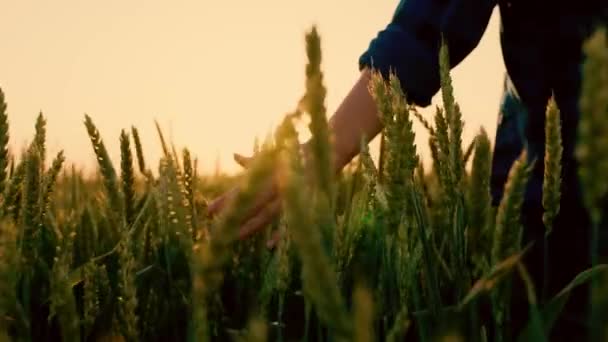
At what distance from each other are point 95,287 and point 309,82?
0.50 metres

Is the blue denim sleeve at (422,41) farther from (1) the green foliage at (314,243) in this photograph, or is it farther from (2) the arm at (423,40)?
(1) the green foliage at (314,243)

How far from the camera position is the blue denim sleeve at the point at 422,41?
5.36ft

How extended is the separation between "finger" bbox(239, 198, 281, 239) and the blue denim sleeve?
45 centimetres

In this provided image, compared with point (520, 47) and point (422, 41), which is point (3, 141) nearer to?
point (422, 41)

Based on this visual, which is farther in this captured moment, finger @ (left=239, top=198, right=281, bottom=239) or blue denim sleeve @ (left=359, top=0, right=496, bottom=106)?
blue denim sleeve @ (left=359, top=0, right=496, bottom=106)

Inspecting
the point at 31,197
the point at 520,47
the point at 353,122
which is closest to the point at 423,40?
the point at 520,47

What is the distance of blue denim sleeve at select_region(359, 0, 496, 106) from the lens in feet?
5.36

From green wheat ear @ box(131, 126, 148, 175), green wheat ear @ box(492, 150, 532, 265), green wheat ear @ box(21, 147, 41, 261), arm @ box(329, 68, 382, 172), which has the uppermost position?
arm @ box(329, 68, 382, 172)

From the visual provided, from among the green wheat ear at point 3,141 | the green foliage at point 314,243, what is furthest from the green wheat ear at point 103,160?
the green wheat ear at point 3,141

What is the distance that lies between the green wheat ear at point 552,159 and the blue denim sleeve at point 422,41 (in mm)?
991

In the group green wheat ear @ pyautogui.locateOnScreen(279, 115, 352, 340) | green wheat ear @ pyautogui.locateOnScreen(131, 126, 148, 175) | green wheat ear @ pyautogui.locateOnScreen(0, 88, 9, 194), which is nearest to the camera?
green wheat ear @ pyautogui.locateOnScreen(279, 115, 352, 340)

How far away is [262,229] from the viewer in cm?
133

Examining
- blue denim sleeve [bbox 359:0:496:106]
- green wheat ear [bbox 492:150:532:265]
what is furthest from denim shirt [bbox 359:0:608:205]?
green wheat ear [bbox 492:150:532:265]

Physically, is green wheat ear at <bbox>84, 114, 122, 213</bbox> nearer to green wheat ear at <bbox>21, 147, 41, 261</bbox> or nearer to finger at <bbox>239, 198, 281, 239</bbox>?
green wheat ear at <bbox>21, 147, 41, 261</bbox>
